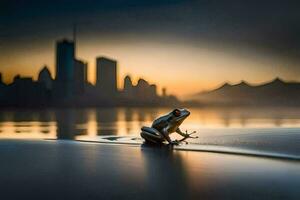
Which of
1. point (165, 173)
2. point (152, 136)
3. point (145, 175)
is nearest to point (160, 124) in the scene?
point (152, 136)

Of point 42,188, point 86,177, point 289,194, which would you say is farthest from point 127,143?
point 289,194

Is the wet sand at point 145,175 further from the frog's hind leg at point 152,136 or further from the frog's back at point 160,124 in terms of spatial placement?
the frog's back at point 160,124

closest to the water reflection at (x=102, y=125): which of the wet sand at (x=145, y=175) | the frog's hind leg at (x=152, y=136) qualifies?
the frog's hind leg at (x=152, y=136)

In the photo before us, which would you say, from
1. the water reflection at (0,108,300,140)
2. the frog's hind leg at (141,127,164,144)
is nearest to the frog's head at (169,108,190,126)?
the frog's hind leg at (141,127,164,144)

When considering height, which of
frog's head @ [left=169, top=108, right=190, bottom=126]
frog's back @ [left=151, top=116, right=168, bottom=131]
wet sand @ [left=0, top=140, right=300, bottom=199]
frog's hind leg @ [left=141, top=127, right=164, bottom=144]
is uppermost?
frog's head @ [left=169, top=108, right=190, bottom=126]

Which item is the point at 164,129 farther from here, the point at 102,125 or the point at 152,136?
the point at 102,125

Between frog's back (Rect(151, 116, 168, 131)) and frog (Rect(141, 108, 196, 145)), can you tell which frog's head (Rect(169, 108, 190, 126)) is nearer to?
frog (Rect(141, 108, 196, 145))
